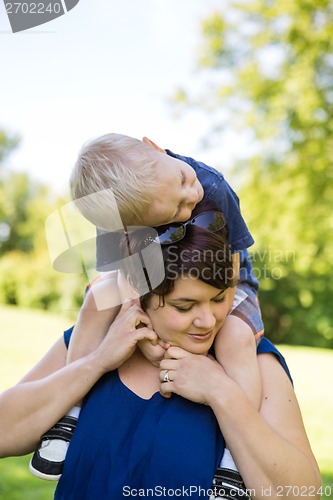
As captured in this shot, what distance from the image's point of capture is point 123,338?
A: 83.1 inches

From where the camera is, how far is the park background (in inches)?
424

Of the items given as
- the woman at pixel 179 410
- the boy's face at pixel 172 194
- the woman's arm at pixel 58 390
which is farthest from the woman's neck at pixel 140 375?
the boy's face at pixel 172 194

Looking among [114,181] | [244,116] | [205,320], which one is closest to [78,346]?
[205,320]

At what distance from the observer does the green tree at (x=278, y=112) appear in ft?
48.6

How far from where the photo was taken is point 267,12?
15.8m

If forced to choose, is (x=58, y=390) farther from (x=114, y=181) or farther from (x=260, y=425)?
(x=114, y=181)

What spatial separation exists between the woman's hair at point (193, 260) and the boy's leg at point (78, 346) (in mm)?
235

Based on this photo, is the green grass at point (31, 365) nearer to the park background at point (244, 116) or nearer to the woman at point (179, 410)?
the park background at point (244, 116)

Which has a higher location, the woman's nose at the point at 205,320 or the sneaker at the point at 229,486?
the woman's nose at the point at 205,320

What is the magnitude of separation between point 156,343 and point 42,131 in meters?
7.06

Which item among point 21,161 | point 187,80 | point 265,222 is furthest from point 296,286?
point 21,161

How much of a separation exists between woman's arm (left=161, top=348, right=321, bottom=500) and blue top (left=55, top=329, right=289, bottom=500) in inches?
4.0

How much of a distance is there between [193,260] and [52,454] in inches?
32.1

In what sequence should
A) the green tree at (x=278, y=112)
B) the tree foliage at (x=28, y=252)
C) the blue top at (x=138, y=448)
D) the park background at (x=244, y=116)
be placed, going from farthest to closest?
1. the tree foliage at (x=28, y=252)
2. the green tree at (x=278, y=112)
3. the park background at (x=244, y=116)
4. the blue top at (x=138, y=448)
